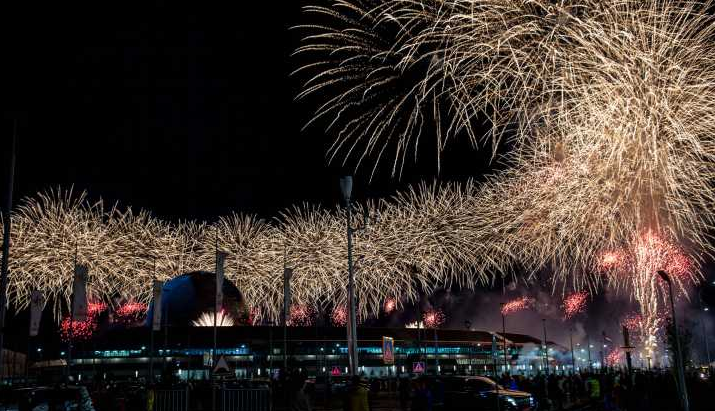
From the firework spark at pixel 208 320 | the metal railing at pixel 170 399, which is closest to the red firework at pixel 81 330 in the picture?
the firework spark at pixel 208 320

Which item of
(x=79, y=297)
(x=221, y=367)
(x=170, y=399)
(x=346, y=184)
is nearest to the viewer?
(x=170, y=399)

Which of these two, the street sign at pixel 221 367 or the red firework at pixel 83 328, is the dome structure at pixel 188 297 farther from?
the street sign at pixel 221 367

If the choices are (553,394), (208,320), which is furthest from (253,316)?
(553,394)

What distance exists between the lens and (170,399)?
1955 cm

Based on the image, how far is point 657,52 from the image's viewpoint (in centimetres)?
2383

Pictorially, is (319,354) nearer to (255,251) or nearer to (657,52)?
(255,251)

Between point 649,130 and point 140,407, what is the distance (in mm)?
24325

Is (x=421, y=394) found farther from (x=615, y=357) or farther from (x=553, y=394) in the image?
(x=615, y=357)

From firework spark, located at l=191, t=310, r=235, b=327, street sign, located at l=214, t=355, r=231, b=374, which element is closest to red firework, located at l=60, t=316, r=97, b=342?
firework spark, located at l=191, t=310, r=235, b=327

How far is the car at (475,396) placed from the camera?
26547 mm

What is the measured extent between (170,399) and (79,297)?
37.3 ft

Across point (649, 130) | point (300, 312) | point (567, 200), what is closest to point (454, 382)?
point (567, 200)

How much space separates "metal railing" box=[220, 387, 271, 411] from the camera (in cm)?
1800

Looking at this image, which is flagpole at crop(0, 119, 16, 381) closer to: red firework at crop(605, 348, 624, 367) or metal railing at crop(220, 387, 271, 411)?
metal railing at crop(220, 387, 271, 411)
